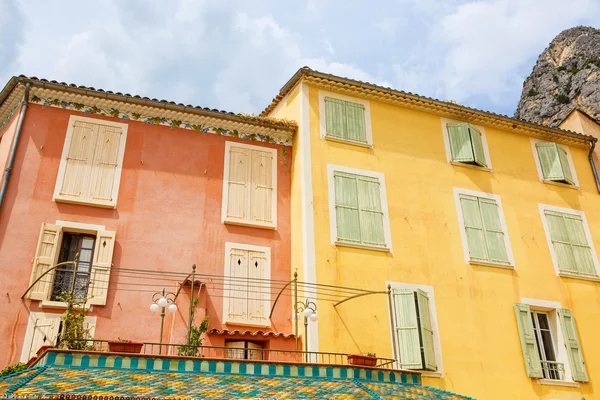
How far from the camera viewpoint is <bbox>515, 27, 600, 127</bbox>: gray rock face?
3409 cm

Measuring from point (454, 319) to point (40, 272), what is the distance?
27.2ft

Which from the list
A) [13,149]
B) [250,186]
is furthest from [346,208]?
[13,149]

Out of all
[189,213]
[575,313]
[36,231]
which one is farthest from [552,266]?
[36,231]

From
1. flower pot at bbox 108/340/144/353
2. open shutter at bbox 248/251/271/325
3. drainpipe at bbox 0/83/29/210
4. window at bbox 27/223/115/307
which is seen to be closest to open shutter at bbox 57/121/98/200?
window at bbox 27/223/115/307

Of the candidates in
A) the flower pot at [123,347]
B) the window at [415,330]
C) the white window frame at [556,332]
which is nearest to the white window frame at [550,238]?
the white window frame at [556,332]

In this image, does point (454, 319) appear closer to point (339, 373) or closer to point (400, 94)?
point (339, 373)

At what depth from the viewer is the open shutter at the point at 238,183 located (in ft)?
43.4

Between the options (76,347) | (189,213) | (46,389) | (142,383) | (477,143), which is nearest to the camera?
(46,389)

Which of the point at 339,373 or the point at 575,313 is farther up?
the point at 575,313

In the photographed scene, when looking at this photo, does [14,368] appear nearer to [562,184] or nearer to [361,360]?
[361,360]

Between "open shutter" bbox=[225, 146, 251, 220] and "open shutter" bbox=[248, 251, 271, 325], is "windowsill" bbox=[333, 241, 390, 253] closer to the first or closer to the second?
"open shutter" bbox=[248, 251, 271, 325]

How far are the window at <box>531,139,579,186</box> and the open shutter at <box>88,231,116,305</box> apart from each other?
35.9ft

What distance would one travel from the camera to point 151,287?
1192 cm

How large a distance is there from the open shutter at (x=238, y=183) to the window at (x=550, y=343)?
646 centimetres
